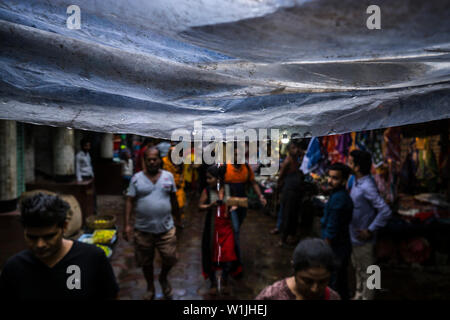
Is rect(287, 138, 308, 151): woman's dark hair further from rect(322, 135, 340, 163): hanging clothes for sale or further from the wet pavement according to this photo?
the wet pavement

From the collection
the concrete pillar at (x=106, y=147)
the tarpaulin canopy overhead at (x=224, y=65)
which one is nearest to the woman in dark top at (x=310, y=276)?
the tarpaulin canopy overhead at (x=224, y=65)

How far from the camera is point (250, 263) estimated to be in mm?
5520

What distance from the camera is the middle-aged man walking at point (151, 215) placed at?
13.3ft

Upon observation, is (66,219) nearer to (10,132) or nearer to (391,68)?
(391,68)

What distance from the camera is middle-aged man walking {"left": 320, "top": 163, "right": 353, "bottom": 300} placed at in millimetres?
3531

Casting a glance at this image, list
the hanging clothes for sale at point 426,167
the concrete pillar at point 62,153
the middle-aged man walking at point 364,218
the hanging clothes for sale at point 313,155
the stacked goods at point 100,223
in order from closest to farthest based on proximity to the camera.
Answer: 1. the middle-aged man walking at point 364,218
2. the stacked goods at point 100,223
3. the hanging clothes for sale at point 426,167
4. the hanging clothes for sale at point 313,155
5. the concrete pillar at point 62,153

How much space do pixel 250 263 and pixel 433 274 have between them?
2952mm

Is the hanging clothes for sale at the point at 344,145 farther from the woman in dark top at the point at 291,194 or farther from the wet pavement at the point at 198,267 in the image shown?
the wet pavement at the point at 198,267

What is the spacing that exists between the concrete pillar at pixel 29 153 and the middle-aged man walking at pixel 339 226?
7.11 m

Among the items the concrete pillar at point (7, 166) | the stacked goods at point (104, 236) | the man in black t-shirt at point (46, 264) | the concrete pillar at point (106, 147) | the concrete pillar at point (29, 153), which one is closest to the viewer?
the man in black t-shirt at point (46, 264)

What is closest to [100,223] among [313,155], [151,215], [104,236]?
[104,236]

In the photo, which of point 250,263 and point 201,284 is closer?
point 201,284
